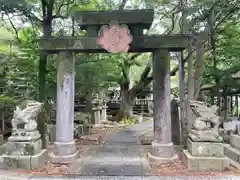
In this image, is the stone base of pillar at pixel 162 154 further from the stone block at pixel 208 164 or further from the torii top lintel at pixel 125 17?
the torii top lintel at pixel 125 17

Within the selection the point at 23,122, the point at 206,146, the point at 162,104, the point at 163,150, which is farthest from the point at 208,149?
the point at 23,122

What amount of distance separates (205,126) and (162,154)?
135cm

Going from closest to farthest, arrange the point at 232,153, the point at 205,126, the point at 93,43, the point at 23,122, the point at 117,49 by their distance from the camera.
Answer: the point at 205,126 → the point at 23,122 → the point at 117,49 → the point at 93,43 → the point at 232,153

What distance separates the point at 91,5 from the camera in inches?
400

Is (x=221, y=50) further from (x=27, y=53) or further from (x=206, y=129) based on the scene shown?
(x=27, y=53)

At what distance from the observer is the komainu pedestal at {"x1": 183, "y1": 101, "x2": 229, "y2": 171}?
17.5 feet

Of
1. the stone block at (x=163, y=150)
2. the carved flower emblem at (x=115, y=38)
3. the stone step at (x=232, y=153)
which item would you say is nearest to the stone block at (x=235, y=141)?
the stone step at (x=232, y=153)

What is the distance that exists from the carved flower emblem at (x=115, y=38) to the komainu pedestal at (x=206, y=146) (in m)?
2.48

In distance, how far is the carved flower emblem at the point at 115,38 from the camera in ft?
19.7

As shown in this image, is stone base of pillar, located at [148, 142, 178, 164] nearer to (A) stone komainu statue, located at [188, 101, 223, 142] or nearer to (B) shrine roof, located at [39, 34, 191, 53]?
(A) stone komainu statue, located at [188, 101, 223, 142]

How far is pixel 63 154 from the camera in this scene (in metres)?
6.20

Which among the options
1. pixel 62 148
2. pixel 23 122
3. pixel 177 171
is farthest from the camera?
pixel 62 148

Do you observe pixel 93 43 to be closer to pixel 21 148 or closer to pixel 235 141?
pixel 21 148

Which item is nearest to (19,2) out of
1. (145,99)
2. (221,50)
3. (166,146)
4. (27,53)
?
(27,53)
